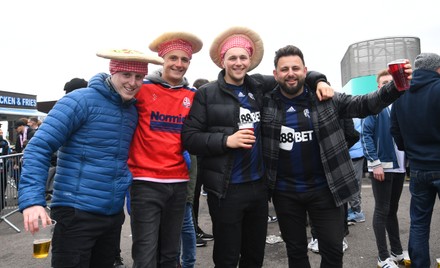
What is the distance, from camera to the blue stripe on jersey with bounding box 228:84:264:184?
238 centimetres

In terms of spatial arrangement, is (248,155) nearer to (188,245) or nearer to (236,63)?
(236,63)

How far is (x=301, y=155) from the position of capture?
8.11 feet

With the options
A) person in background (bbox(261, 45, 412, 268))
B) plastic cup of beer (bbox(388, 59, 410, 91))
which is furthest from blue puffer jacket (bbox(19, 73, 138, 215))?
plastic cup of beer (bbox(388, 59, 410, 91))

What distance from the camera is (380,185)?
137 inches

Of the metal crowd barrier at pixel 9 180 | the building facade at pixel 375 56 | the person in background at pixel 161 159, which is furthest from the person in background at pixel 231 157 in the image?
the building facade at pixel 375 56

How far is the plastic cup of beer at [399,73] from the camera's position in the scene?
2.10m

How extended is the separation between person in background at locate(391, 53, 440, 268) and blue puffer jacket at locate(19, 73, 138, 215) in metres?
2.50

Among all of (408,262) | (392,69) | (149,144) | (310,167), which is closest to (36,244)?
(149,144)

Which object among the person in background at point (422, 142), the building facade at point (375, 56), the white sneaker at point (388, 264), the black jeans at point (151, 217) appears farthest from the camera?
the building facade at point (375, 56)

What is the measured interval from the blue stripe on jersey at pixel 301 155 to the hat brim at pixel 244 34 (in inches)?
24.4

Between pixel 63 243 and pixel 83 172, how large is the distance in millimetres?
426

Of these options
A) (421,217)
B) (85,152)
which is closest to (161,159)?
(85,152)

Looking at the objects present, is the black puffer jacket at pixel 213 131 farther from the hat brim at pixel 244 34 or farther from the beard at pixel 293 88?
the hat brim at pixel 244 34

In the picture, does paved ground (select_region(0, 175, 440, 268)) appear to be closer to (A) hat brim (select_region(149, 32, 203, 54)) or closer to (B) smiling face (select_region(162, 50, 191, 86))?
(B) smiling face (select_region(162, 50, 191, 86))
